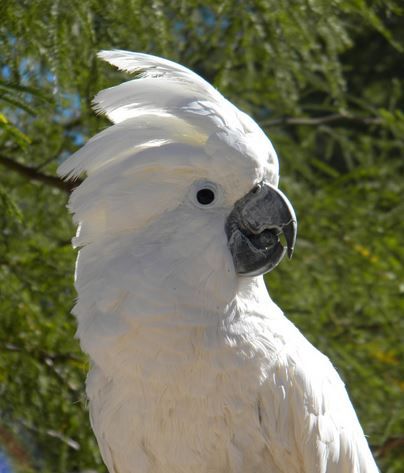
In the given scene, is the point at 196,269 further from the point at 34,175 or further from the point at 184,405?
the point at 34,175

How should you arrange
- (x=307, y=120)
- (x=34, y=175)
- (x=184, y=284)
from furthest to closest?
(x=307, y=120) < (x=34, y=175) < (x=184, y=284)

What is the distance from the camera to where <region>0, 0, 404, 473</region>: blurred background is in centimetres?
294

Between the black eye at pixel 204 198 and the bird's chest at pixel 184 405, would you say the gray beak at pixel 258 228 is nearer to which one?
the black eye at pixel 204 198

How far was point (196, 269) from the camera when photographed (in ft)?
7.77

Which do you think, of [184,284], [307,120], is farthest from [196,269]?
[307,120]

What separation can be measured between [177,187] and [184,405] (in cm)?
55

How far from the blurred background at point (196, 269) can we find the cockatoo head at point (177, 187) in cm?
34

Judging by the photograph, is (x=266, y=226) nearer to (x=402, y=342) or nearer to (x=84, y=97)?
(x=84, y=97)

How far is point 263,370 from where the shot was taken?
2438 mm

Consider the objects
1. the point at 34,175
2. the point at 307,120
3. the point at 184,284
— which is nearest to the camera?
the point at 184,284

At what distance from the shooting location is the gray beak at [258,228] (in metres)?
2.39

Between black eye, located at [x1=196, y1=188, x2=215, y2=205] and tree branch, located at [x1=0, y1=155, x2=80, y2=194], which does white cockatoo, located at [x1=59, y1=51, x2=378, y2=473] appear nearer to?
black eye, located at [x1=196, y1=188, x2=215, y2=205]

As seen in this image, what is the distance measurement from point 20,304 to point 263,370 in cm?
124

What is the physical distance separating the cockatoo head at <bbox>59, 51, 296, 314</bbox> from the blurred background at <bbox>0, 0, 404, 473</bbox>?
337mm
